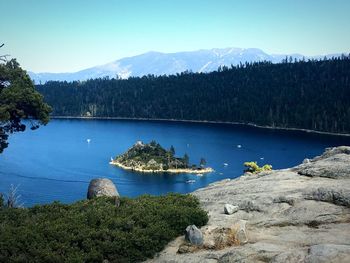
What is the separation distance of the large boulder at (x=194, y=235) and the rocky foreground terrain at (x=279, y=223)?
0.32 meters

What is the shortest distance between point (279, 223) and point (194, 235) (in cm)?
553

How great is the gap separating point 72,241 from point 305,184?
1796cm

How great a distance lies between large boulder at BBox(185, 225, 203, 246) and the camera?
84.3ft

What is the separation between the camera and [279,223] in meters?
27.1

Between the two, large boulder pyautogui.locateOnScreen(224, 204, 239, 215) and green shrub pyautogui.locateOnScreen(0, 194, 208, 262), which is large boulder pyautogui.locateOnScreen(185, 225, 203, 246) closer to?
green shrub pyautogui.locateOnScreen(0, 194, 208, 262)

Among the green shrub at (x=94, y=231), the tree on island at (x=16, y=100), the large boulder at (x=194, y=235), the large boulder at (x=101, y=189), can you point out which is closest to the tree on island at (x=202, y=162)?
the tree on island at (x=16, y=100)

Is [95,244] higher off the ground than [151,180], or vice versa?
[95,244]

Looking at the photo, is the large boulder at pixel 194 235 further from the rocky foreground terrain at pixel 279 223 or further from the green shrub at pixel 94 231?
the green shrub at pixel 94 231

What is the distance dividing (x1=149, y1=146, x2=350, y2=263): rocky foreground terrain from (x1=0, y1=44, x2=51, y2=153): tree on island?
82.9 feet

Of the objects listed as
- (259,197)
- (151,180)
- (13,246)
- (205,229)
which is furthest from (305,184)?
(151,180)

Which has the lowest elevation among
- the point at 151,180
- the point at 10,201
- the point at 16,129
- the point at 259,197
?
the point at 151,180

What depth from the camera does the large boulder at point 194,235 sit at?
25703 millimetres

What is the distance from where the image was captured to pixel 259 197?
103 feet

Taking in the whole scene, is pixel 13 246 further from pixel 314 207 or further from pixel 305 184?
pixel 305 184
